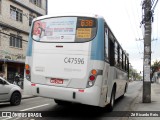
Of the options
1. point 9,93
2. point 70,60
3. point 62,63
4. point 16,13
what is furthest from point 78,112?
point 16,13

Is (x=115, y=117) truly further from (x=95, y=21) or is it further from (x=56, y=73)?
(x=95, y=21)

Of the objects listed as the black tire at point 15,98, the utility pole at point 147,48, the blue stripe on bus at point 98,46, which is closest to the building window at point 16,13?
the black tire at point 15,98

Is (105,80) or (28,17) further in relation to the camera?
(28,17)

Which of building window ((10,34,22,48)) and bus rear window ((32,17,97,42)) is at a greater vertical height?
building window ((10,34,22,48))

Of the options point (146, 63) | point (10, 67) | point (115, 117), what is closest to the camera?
point (115, 117)

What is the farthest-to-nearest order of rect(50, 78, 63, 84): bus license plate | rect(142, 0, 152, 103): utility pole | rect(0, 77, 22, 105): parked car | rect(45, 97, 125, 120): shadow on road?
rect(142, 0, 152, 103): utility pole, rect(0, 77, 22, 105): parked car, rect(45, 97, 125, 120): shadow on road, rect(50, 78, 63, 84): bus license plate

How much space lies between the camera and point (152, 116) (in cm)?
1073

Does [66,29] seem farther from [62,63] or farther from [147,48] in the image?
[147,48]

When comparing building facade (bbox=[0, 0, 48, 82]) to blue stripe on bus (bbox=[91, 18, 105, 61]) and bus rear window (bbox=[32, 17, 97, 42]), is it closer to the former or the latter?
bus rear window (bbox=[32, 17, 97, 42])

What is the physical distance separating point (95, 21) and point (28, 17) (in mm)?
25328

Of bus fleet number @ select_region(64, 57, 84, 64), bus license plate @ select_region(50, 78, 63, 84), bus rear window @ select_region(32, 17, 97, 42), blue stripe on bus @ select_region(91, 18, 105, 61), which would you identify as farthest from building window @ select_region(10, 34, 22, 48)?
blue stripe on bus @ select_region(91, 18, 105, 61)

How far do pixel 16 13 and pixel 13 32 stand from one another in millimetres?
2369

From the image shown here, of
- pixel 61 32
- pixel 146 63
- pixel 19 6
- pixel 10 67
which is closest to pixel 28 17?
pixel 19 6

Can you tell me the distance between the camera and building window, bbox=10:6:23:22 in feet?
97.9
